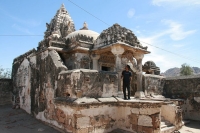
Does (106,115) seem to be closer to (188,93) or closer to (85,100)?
(85,100)

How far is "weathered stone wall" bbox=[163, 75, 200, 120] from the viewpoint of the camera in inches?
375

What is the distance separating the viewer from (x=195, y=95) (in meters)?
9.59

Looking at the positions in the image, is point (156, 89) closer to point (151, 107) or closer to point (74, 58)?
point (74, 58)

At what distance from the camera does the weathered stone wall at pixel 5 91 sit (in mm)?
11425

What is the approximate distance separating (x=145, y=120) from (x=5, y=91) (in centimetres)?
1010

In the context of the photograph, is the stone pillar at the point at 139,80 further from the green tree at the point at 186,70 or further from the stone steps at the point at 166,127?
the green tree at the point at 186,70

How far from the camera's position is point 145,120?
5008 millimetres

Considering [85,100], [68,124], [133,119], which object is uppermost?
[85,100]

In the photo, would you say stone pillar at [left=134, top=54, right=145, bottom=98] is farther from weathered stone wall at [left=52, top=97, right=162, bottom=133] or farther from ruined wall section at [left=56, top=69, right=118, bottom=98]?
weathered stone wall at [left=52, top=97, right=162, bottom=133]

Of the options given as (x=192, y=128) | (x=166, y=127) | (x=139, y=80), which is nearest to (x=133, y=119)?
(x=166, y=127)

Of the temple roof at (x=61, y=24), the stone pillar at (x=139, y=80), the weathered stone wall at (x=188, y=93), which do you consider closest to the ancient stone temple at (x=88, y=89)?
the stone pillar at (x=139, y=80)

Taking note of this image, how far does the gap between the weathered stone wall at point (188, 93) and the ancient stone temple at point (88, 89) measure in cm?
93

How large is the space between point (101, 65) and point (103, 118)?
15.7ft

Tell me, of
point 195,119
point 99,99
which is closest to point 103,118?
point 99,99
